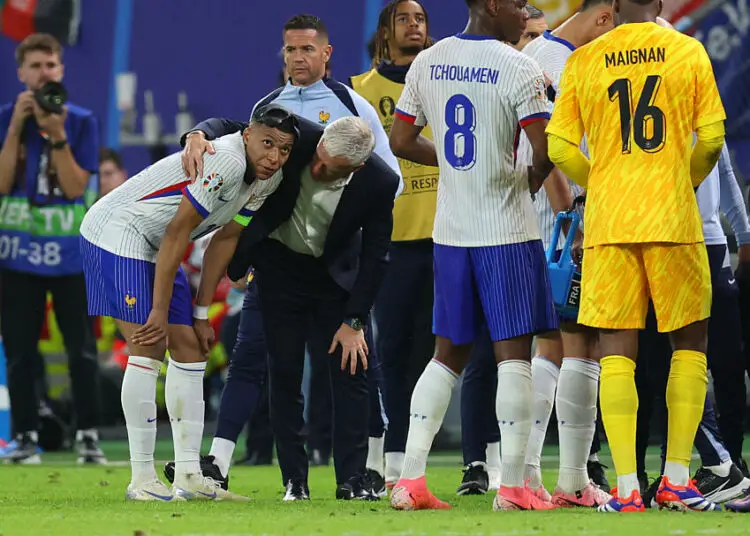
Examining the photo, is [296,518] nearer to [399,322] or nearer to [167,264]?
[167,264]

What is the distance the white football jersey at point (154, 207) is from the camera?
6.44 meters

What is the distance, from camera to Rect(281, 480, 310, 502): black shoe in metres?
6.77

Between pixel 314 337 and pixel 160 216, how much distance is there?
34.5 inches

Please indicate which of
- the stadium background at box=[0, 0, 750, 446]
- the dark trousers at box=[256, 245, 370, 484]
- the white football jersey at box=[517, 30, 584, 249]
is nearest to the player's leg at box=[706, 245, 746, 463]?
the white football jersey at box=[517, 30, 584, 249]

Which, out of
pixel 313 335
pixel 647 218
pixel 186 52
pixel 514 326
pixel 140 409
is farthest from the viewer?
pixel 186 52

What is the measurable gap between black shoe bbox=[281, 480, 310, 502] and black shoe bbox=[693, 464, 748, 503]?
1640 mm

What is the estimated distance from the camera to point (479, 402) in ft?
24.8

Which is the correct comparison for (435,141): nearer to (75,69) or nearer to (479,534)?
(479,534)

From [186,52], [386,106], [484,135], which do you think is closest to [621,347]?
[484,135]

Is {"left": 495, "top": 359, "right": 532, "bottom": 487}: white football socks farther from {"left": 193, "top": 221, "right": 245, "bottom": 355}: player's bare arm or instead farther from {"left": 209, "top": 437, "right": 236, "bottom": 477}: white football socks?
{"left": 209, "top": 437, "right": 236, "bottom": 477}: white football socks

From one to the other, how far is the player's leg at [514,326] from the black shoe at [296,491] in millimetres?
1085

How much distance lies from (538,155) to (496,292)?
0.55 metres

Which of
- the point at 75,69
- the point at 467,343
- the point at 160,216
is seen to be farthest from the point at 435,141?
the point at 75,69

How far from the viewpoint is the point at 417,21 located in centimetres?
782
